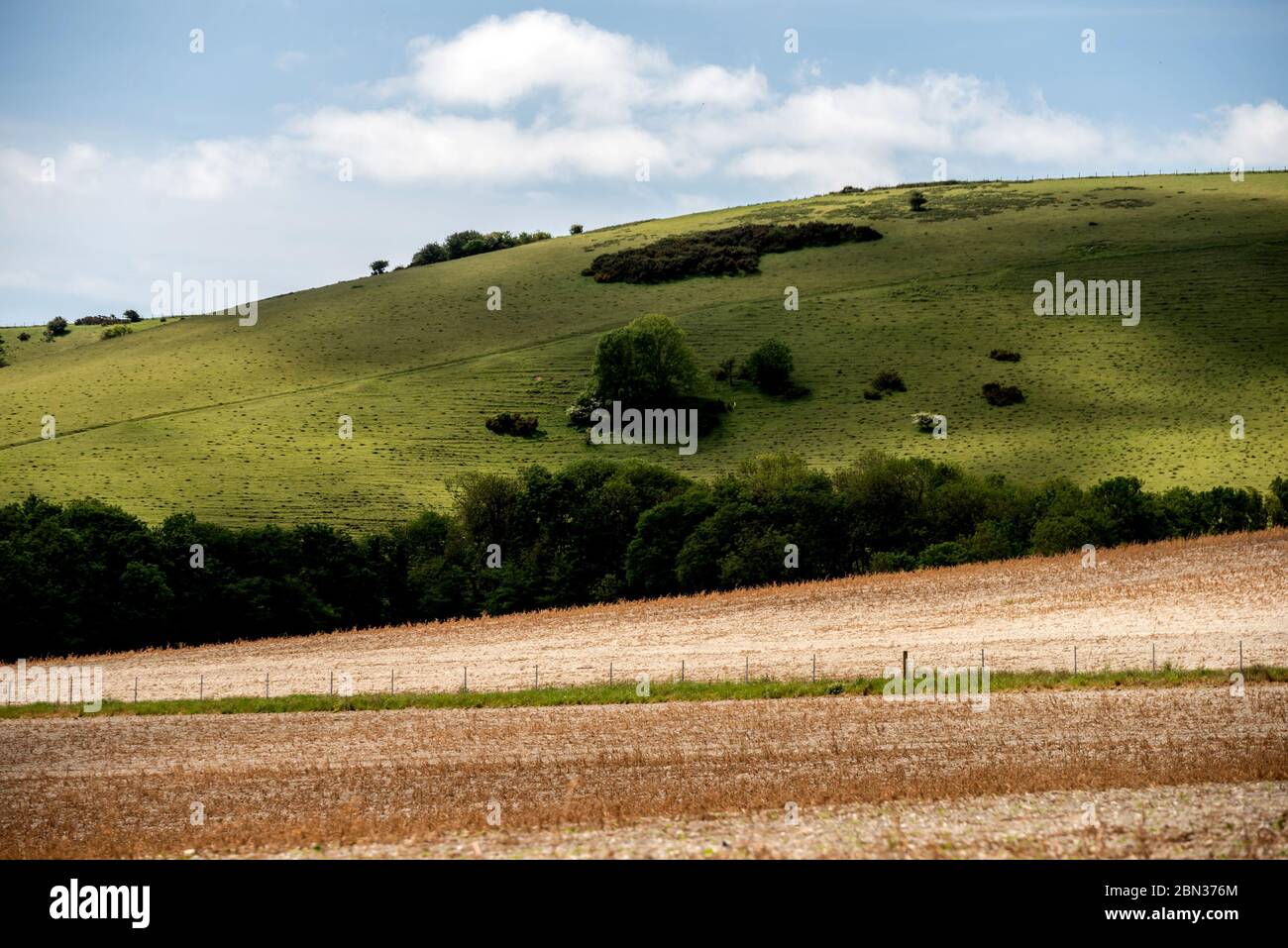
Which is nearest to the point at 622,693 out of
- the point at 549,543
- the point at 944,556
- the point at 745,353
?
the point at 944,556

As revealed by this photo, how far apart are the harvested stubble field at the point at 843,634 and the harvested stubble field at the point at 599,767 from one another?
6.06 metres

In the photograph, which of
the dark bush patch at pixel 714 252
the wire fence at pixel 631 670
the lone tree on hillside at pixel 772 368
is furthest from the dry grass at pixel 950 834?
the dark bush patch at pixel 714 252

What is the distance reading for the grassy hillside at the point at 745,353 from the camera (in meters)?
89.1

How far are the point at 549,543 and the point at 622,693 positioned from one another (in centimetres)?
4006

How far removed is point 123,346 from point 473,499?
66.6m

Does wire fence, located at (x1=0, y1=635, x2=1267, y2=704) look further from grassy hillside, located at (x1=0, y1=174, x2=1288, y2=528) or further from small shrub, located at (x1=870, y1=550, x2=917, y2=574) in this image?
grassy hillside, located at (x1=0, y1=174, x2=1288, y2=528)

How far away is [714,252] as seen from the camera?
5630 inches

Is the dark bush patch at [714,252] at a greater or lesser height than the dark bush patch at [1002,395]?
greater

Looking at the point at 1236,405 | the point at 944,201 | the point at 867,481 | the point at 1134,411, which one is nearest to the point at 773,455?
the point at 867,481

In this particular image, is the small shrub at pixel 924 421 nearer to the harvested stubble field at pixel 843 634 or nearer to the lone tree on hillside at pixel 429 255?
the harvested stubble field at pixel 843 634

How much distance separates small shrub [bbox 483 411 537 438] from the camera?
100656mm

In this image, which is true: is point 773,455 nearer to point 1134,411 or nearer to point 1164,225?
point 1134,411

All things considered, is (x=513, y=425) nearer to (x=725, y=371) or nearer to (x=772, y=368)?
(x=725, y=371)

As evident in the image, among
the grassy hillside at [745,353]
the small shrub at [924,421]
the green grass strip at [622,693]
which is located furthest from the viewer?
the small shrub at [924,421]
